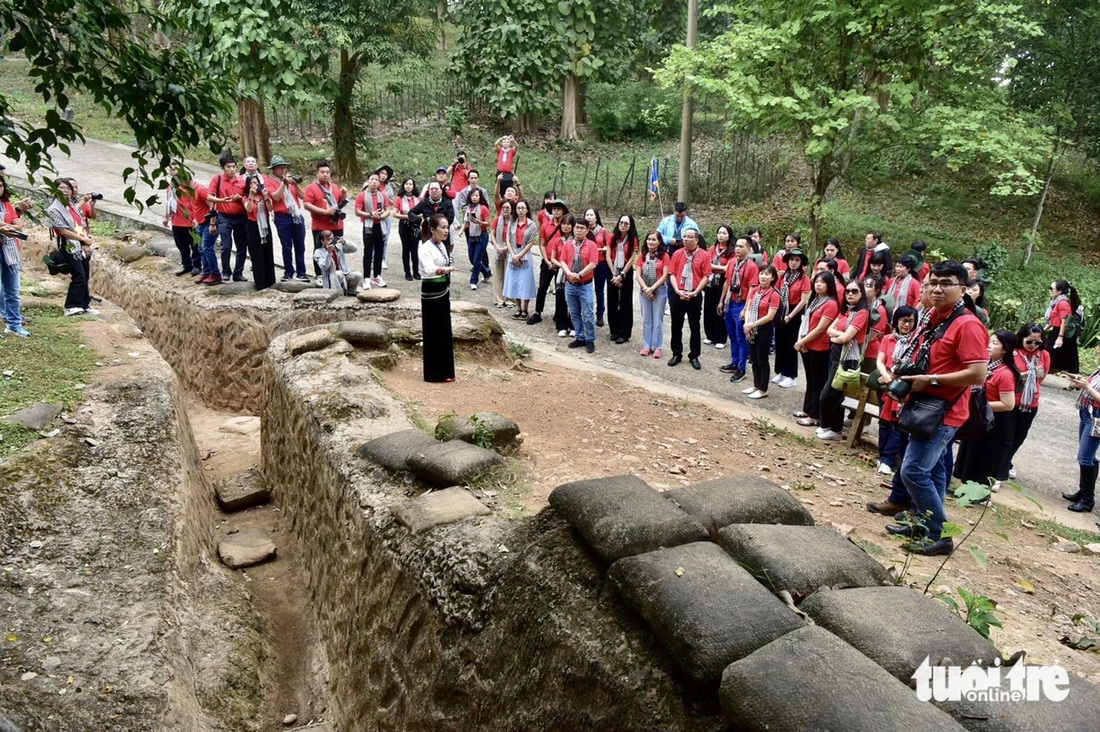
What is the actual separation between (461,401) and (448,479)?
2365 millimetres

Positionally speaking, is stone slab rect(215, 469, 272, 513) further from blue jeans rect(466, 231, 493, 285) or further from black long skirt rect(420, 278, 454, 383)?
blue jeans rect(466, 231, 493, 285)

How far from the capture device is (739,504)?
390 centimetres

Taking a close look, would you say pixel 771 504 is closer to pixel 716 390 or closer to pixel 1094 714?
pixel 1094 714

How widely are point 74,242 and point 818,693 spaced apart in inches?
369

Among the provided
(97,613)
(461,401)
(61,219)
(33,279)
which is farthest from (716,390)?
(33,279)

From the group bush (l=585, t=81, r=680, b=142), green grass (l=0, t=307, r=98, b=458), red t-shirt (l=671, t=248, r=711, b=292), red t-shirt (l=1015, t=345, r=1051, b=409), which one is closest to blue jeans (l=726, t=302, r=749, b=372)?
red t-shirt (l=671, t=248, r=711, b=292)

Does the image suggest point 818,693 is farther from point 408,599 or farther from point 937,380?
point 937,380

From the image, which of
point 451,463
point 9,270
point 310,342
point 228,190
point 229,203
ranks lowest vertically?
point 451,463

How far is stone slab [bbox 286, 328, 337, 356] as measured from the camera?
8.08 meters

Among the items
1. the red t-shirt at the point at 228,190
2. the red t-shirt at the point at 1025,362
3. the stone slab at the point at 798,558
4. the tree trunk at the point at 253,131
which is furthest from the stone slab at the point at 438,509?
the tree trunk at the point at 253,131

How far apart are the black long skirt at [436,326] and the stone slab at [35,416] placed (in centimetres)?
312

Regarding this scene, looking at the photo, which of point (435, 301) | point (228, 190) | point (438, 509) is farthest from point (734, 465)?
point (228, 190)

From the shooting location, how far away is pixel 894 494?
602 centimetres

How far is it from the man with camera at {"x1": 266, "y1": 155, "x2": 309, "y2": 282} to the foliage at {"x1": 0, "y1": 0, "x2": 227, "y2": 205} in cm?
588
